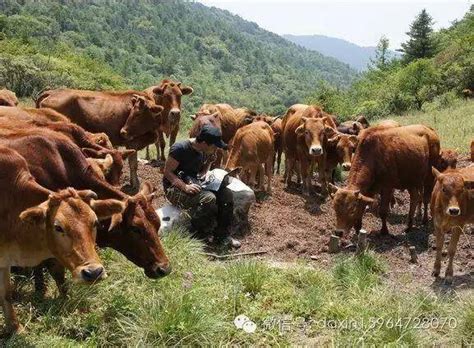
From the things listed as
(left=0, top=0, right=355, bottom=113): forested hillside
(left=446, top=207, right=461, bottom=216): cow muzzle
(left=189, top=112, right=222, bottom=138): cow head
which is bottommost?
(left=0, top=0, right=355, bottom=113): forested hillside

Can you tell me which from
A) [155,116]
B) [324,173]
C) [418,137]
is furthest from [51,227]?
[324,173]

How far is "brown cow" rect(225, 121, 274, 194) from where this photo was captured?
11.6 meters

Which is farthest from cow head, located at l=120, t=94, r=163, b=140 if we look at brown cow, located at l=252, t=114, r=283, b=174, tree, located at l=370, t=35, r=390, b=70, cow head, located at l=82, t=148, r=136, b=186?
tree, located at l=370, t=35, r=390, b=70

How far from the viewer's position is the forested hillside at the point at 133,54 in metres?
46.5

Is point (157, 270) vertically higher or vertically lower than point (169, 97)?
lower

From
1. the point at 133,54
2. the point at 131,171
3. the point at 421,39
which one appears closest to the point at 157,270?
the point at 131,171

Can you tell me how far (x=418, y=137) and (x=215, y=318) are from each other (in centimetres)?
661

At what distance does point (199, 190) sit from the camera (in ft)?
26.9

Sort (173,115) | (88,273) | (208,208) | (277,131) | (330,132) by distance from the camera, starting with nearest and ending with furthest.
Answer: (88,273) → (208,208) → (330,132) → (173,115) → (277,131)

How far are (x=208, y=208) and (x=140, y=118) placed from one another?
345 centimetres

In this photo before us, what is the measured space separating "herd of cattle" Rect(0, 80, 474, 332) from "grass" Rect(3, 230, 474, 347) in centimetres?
41

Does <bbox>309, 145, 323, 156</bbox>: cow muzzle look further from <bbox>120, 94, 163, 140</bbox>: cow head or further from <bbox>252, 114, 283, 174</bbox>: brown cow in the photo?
<bbox>120, 94, 163, 140</bbox>: cow head

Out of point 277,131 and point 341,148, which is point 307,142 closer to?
point 341,148

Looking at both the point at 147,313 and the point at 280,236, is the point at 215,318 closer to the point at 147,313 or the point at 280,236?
the point at 147,313
